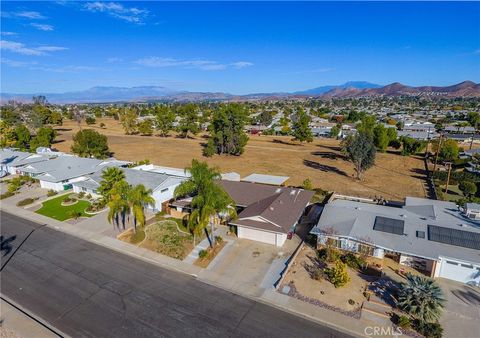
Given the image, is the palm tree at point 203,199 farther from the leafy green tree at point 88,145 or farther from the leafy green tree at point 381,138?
the leafy green tree at point 381,138

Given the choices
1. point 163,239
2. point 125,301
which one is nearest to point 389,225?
point 163,239

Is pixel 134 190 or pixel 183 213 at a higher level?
pixel 134 190

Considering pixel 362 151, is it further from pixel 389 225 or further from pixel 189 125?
pixel 189 125

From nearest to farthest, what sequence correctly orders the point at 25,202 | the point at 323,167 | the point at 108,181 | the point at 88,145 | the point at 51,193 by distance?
the point at 108,181 < the point at 25,202 < the point at 51,193 < the point at 88,145 < the point at 323,167

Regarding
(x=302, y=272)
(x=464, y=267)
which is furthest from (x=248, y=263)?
(x=464, y=267)

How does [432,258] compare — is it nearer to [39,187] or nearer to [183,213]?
[183,213]

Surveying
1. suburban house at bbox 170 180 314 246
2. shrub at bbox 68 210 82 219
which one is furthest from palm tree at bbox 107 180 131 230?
shrub at bbox 68 210 82 219
